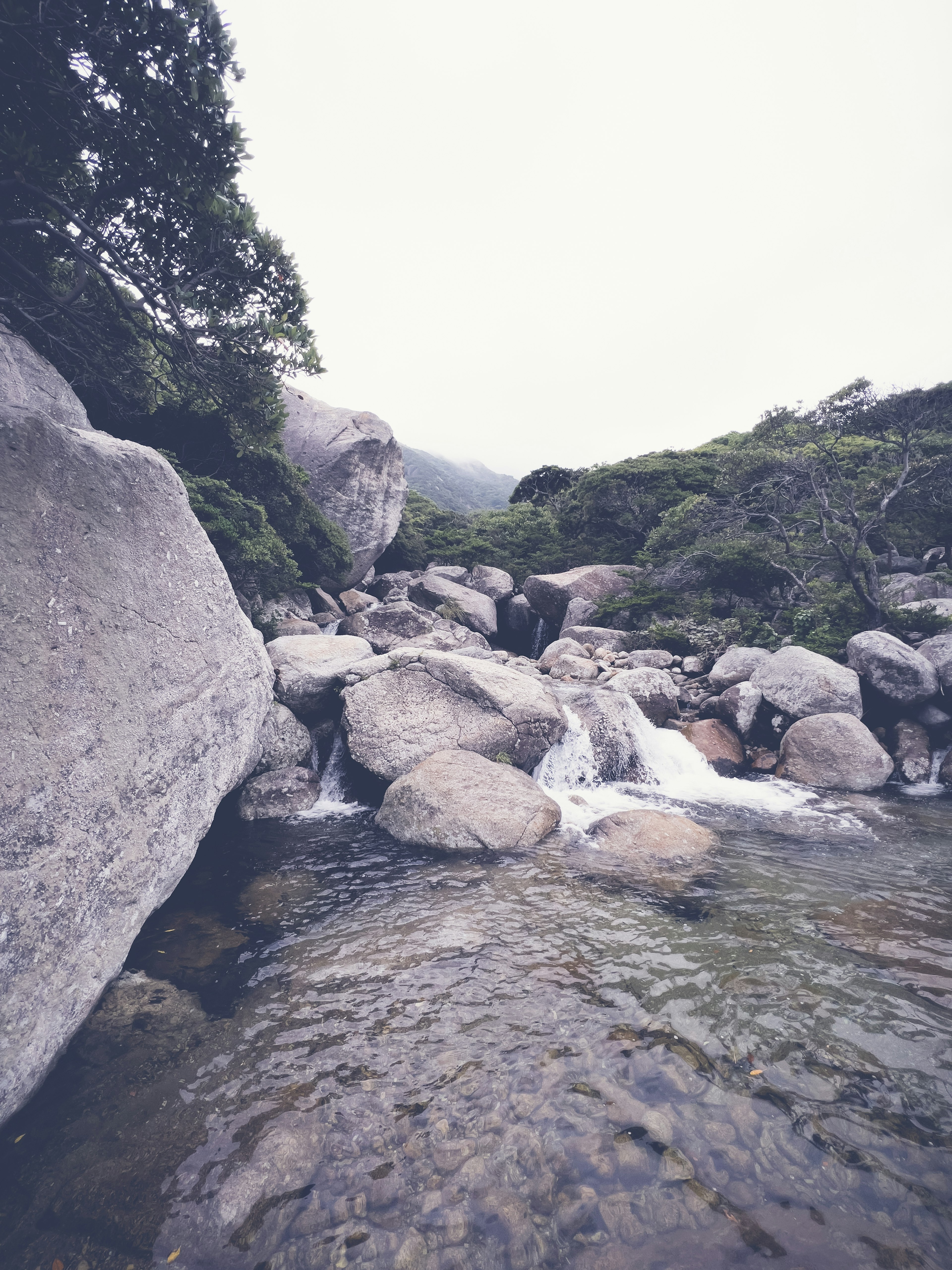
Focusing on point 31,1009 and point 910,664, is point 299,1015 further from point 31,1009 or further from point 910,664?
point 910,664

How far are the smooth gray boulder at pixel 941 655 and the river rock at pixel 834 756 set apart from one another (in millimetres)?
2631

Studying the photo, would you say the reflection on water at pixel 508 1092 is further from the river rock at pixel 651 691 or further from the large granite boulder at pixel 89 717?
the river rock at pixel 651 691

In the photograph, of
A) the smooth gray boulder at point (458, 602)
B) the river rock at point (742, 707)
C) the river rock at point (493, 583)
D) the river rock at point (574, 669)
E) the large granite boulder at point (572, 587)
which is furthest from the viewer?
the river rock at point (493, 583)

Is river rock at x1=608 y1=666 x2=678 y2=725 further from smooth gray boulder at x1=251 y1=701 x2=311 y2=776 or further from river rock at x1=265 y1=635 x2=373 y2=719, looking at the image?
smooth gray boulder at x1=251 y1=701 x2=311 y2=776

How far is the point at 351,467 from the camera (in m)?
25.0

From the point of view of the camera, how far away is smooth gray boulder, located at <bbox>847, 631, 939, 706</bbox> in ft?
40.5

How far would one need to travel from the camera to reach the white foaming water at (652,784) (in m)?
10.4

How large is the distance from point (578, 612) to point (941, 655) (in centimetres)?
1250

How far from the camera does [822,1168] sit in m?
3.28

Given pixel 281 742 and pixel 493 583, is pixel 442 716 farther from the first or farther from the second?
pixel 493 583

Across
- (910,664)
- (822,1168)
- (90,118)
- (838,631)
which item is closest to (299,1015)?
(822,1168)

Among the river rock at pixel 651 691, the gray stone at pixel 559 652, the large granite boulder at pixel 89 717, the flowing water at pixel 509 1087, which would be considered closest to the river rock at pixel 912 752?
the river rock at pixel 651 691

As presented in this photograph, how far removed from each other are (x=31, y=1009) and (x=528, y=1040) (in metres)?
3.89

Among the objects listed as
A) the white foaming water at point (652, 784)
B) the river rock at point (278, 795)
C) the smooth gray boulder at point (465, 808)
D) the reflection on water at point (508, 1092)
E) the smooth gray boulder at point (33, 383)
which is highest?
the smooth gray boulder at point (33, 383)
